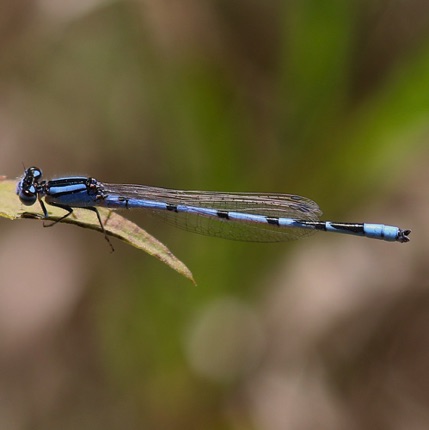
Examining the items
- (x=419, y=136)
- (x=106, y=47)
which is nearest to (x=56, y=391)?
(x=106, y=47)

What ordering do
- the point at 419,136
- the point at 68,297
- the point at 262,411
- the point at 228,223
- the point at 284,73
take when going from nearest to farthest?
the point at 228,223, the point at 419,136, the point at 284,73, the point at 262,411, the point at 68,297

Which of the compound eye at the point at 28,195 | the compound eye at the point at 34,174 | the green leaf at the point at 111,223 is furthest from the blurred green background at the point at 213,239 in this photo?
the green leaf at the point at 111,223

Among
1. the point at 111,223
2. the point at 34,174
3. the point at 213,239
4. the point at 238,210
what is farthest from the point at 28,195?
the point at 213,239

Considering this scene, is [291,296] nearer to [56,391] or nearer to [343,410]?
[343,410]

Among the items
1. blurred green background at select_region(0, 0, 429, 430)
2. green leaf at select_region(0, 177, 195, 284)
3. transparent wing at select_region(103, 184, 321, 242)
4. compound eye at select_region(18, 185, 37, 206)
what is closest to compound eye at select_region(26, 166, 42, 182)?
compound eye at select_region(18, 185, 37, 206)

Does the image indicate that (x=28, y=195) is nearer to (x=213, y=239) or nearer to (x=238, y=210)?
(x=238, y=210)

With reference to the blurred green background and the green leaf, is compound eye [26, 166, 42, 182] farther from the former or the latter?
the blurred green background
